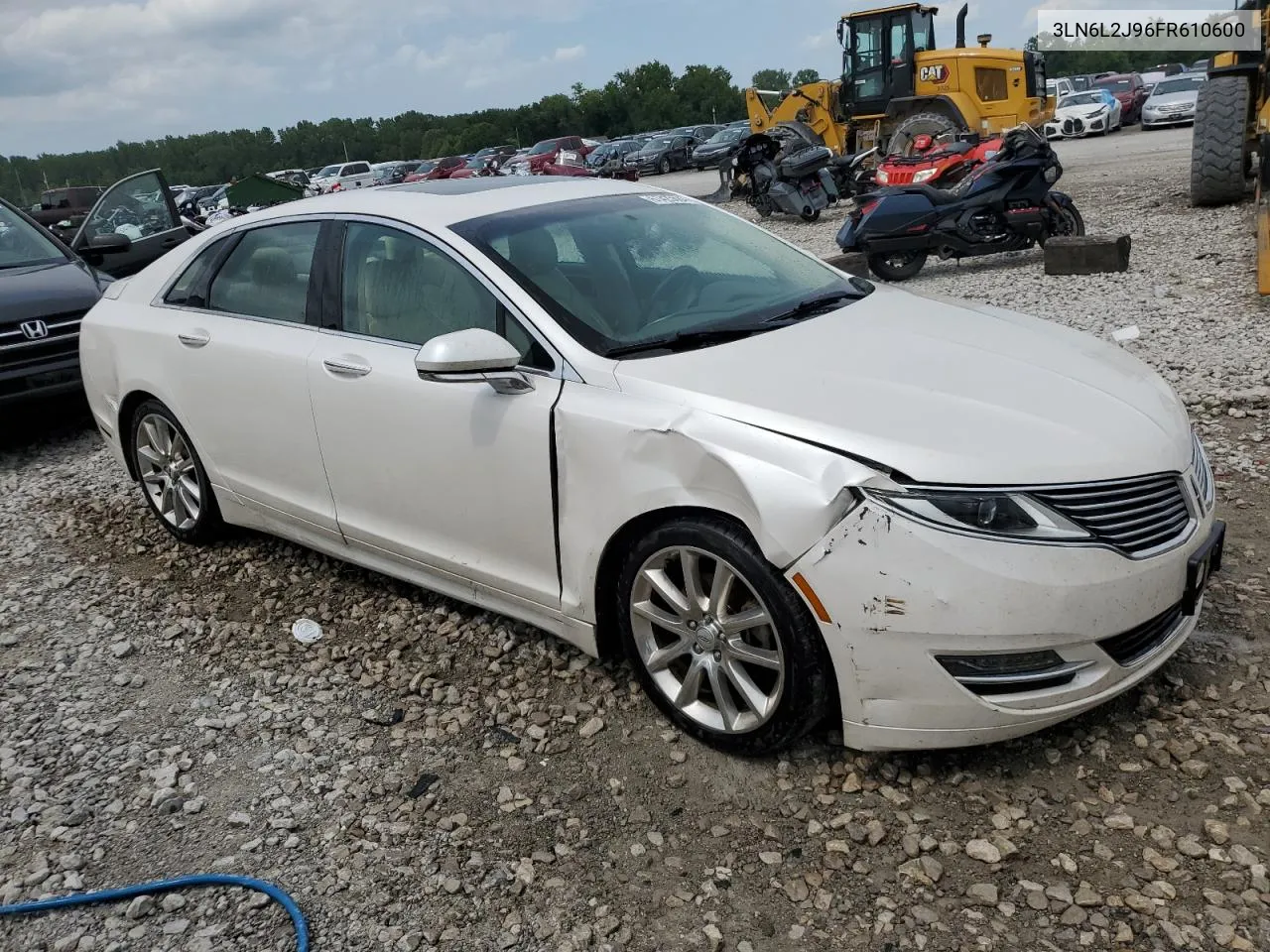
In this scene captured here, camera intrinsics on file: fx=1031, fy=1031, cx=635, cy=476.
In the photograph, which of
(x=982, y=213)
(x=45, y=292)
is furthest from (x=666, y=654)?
(x=982, y=213)

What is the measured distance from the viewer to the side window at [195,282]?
4500 millimetres

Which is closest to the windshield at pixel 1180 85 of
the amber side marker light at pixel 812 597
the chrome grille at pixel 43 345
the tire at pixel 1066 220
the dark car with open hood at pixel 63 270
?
the tire at pixel 1066 220

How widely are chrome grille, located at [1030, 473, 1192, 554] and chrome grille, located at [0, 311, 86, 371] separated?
6.39 m

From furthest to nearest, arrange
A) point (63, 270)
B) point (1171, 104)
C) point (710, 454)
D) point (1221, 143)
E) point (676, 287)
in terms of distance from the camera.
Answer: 1. point (1171, 104)
2. point (1221, 143)
3. point (63, 270)
4. point (676, 287)
5. point (710, 454)

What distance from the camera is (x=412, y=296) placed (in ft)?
11.8

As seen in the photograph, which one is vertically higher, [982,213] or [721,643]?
[982,213]

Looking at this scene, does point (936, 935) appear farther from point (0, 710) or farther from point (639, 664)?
point (0, 710)

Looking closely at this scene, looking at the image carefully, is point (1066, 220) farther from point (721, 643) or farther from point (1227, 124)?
point (721, 643)

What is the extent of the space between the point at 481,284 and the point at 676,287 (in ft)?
2.15

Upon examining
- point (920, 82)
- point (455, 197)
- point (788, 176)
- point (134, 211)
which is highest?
point (920, 82)

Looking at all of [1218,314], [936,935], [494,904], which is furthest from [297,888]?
[1218,314]

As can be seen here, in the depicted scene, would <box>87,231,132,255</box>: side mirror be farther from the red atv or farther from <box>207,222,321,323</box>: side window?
the red atv

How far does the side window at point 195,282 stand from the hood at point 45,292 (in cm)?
266

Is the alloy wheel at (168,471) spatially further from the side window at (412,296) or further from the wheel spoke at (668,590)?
the wheel spoke at (668,590)
